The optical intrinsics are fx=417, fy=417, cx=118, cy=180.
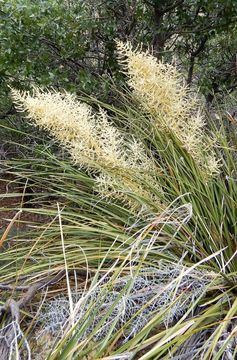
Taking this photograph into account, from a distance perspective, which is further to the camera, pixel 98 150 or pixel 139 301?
pixel 98 150

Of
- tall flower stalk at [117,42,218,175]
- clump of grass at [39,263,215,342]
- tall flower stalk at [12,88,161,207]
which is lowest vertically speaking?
clump of grass at [39,263,215,342]

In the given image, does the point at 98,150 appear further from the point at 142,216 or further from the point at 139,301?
the point at 139,301

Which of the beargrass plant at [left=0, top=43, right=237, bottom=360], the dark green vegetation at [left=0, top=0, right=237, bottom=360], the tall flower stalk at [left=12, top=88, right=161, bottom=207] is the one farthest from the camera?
the tall flower stalk at [left=12, top=88, right=161, bottom=207]

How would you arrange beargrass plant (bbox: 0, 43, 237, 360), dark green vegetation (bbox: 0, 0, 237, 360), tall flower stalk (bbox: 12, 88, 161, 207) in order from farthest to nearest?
tall flower stalk (bbox: 12, 88, 161, 207) < beargrass plant (bbox: 0, 43, 237, 360) < dark green vegetation (bbox: 0, 0, 237, 360)

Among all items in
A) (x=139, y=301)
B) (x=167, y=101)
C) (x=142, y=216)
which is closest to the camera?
(x=139, y=301)

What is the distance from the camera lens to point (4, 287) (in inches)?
68.0

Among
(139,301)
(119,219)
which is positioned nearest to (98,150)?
(119,219)

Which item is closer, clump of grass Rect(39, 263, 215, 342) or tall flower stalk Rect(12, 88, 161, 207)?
clump of grass Rect(39, 263, 215, 342)

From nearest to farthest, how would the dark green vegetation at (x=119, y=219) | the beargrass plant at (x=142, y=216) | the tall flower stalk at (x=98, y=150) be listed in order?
the dark green vegetation at (x=119, y=219) → the beargrass plant at (x=142, y=216) → the tall flower stalk at (x=98, y=150)

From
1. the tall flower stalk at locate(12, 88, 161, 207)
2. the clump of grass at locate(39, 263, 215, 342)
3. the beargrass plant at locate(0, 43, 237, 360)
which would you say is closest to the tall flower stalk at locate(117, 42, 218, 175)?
the beargrass plant at locate(0, 43, 237, 360)

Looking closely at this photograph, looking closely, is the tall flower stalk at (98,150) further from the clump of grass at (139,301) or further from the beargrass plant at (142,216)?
the clump of grass at (139,301)

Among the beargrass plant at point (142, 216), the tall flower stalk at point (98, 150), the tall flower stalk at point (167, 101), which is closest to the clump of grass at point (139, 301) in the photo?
the beargrass plant at point (142, 216)

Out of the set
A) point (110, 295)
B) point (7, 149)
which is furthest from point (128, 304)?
point (7, 149)

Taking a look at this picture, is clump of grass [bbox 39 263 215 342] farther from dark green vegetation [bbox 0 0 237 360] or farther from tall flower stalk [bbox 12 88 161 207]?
tall flower stalk [bbox 12 88 161 207]
